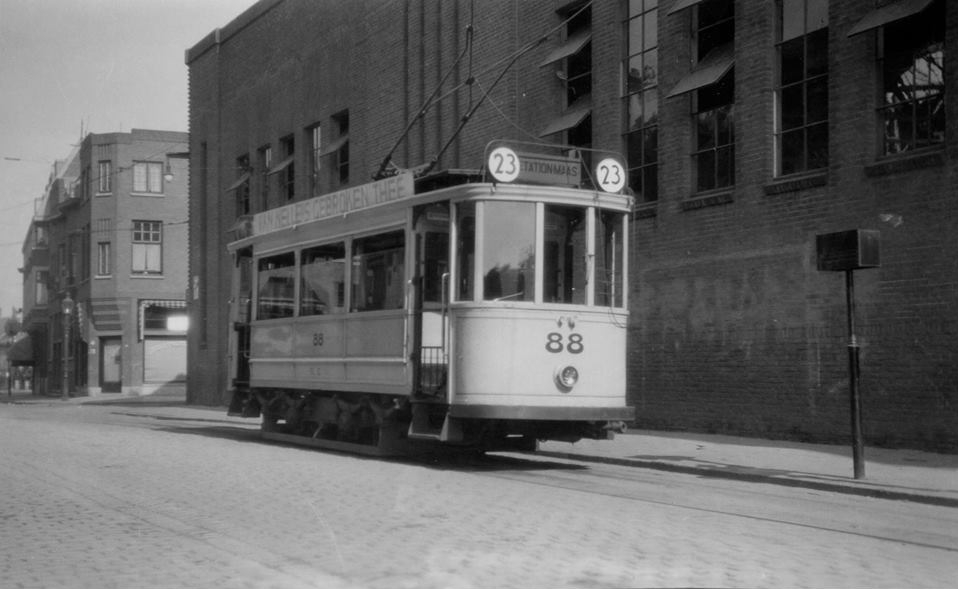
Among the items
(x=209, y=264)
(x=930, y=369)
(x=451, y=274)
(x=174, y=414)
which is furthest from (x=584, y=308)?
(x=209, y=264)

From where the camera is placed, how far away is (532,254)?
13820 mm

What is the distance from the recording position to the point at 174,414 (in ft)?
101

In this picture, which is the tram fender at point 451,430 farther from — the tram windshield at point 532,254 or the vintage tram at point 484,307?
Result: the tram windshield at point 532,254

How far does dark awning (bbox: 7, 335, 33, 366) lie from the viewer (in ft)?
216

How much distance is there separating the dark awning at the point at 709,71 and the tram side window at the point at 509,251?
21.1ft

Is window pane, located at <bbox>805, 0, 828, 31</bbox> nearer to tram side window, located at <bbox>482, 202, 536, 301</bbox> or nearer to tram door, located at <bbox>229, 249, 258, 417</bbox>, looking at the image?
tram side window, located at <bbox>482, 202, 536, 301</bbox>

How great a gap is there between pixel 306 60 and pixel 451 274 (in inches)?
872

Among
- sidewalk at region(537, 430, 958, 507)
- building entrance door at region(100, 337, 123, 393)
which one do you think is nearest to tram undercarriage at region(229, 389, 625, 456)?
sidewalk at region(537, 430, 958, 507)

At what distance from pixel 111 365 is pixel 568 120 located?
36.2 metres

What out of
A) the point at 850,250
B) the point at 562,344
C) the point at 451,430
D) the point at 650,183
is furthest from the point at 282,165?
the point at 850,250

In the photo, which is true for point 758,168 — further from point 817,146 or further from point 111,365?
point 111,365

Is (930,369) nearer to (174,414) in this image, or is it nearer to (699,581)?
(699,581)

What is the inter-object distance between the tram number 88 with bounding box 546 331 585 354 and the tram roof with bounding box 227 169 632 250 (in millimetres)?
1537

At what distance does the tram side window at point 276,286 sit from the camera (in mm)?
18094
